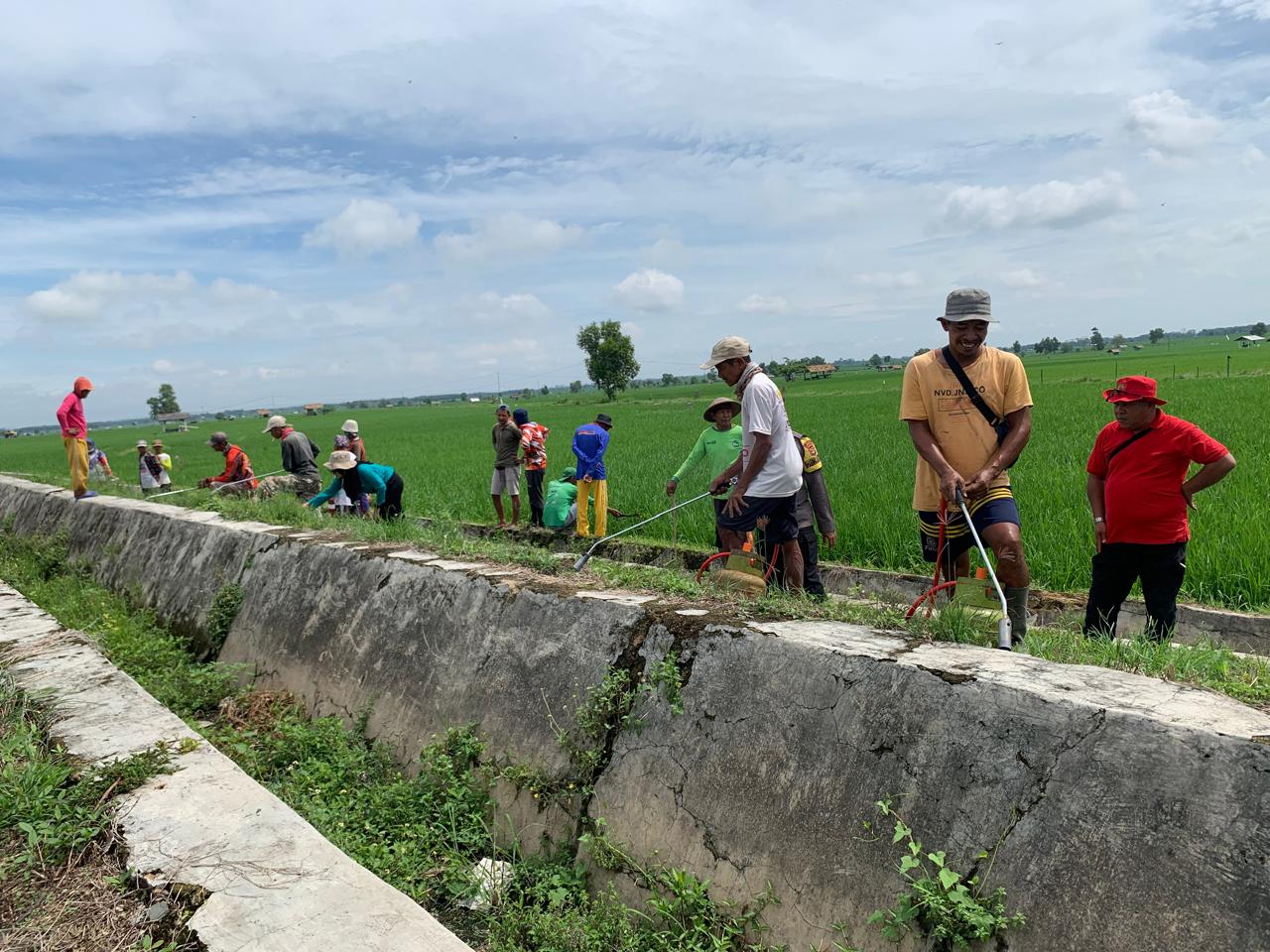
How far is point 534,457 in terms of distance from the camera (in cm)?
997

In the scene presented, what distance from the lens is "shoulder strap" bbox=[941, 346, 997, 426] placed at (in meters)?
3.49

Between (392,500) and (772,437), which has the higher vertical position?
(772,437)

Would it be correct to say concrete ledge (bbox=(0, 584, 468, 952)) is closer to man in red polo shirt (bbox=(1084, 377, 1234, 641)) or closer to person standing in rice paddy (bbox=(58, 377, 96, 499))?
man in red polo shirt (bbox=(1084, 377, 1234, 641))

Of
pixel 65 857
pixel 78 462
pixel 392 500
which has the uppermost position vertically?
pixel 78 462

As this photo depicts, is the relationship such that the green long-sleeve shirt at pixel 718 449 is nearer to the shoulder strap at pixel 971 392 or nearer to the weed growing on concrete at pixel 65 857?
the shoulder strap at pixel 971 392

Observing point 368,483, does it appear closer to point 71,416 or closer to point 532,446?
point 532,446

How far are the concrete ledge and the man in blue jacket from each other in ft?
19.1

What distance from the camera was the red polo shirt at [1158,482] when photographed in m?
3.86

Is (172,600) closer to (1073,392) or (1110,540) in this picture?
(1110,540)

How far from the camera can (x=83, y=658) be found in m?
4.07

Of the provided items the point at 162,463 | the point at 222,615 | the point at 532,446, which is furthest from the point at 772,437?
the point at 162,463

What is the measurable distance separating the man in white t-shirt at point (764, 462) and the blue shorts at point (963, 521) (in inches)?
26.5

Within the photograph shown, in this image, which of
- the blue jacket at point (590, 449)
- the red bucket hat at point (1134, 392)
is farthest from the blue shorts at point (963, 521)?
the blue jacket at point (590, 449)

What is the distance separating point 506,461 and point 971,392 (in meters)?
7.04
